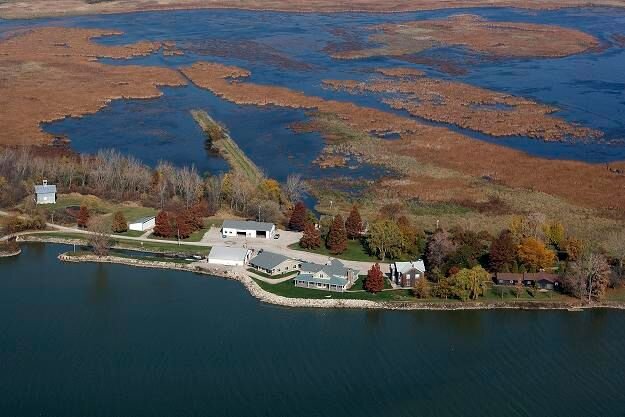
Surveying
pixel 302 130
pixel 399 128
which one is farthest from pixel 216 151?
pixel 399 128

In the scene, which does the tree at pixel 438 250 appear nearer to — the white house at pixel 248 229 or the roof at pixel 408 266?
the roof at pixel 408 266

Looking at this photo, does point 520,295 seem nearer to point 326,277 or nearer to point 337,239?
point 326,277

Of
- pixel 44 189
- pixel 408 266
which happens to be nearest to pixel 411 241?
pixel 408 266

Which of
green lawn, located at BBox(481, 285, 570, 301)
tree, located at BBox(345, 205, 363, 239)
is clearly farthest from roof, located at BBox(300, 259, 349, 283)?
green lawn, located at BBox(481, 285, 570, 301)

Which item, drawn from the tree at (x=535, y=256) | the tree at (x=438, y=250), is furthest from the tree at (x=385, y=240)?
the tree at (x=535, y=256)

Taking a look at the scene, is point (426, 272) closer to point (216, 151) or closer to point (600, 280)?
point (600, 280)
